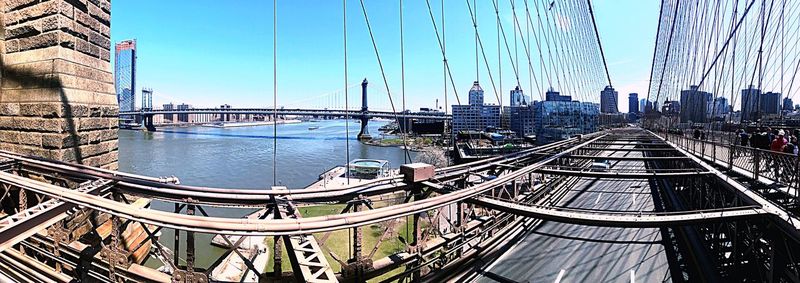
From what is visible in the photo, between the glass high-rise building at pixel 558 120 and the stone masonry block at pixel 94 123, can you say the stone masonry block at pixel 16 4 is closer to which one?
the stone masonry block at pixel 94 123

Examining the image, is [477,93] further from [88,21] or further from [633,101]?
[633,101]

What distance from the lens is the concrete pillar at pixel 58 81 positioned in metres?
4.37

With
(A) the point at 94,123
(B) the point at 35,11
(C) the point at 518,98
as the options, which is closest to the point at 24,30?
(B) the point at 35,11

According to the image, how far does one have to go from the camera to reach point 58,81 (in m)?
4.35

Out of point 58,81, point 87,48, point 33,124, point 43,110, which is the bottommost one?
point 33,124

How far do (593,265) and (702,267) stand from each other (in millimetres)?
1693

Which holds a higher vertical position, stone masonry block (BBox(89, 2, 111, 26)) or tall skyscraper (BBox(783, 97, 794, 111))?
stone masonry block (BBox(89, 2, 111, 26))

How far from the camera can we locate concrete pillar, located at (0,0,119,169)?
437 cm

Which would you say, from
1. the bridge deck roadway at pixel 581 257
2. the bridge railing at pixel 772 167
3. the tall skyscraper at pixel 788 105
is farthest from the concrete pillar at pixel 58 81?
the tall skyscraper at pixel 788 105

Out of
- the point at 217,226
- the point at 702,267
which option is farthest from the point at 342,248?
the point at 217,226

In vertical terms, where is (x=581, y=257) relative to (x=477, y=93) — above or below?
below

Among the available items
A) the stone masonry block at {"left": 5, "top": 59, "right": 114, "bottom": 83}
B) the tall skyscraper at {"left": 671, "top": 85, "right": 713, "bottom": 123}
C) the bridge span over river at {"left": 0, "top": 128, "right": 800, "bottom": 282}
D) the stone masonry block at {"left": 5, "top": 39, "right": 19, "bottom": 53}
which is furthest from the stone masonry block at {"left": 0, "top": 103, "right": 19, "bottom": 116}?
the tall skyscraper at {"left": 671, "top": 85, "right": 713, "bottom": 123}

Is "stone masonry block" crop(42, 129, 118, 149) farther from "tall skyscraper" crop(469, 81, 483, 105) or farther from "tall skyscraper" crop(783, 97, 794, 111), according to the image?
"tall skyscraper" crop(783, 97, 794, 111)

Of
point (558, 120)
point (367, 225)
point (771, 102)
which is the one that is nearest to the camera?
point (367, 225)
